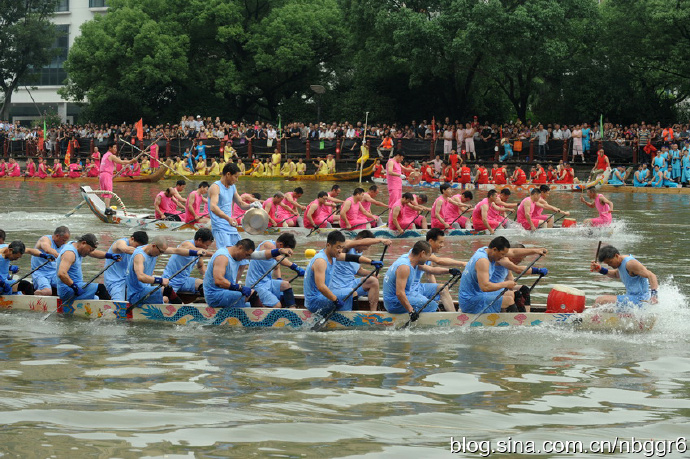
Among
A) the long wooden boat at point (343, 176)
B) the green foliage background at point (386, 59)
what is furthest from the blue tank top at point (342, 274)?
the green foliage background at point (386, 59)

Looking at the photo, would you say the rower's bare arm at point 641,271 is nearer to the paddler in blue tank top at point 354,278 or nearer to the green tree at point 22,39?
the paddler in blue tank top at point 354,278

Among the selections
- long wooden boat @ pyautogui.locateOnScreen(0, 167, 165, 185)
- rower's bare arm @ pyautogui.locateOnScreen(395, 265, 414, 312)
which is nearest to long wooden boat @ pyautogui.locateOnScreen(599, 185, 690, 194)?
long wooden boat @ pyautogui.locateOnScreen(0, 167, 165, 185)

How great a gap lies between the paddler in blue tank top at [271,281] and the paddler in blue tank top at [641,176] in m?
24.7

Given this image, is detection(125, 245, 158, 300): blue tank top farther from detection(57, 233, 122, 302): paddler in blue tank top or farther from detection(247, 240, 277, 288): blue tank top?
detection(247, 240, 277, 288): blue tank top

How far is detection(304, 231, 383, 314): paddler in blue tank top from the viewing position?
39.9 feet

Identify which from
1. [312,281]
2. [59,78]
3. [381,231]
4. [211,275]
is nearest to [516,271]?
[312,281]

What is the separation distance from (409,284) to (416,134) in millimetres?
30250

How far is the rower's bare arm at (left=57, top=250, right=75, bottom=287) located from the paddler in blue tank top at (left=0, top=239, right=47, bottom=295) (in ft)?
1.89

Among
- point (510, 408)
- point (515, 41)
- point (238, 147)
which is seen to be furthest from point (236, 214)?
point (238, 147)

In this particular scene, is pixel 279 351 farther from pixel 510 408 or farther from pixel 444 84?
pixel 444 84

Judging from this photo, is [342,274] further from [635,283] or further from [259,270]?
[635,283]

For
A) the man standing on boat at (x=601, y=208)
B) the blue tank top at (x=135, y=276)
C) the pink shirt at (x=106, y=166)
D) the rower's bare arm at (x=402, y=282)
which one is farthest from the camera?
the pink shirt at (x=106, y=166)

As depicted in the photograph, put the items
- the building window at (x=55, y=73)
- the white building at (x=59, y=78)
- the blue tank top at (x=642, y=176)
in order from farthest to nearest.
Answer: the building window at (x=55, y=73) → the white building at (x=59, y=78) → the blue tank top at (x=642, y=176)

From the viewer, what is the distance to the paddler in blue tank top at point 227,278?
1235 cm
